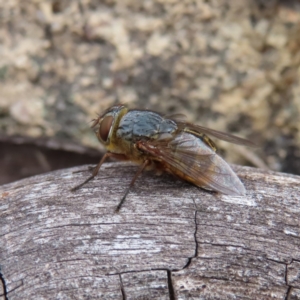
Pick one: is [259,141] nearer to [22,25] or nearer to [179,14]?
[179,14]

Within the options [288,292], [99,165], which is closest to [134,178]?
[99,165]

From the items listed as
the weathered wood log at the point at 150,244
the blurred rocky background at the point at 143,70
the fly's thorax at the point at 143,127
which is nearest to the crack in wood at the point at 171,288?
the weathered wood log at the point at 150,244

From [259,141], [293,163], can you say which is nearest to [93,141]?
[259,141]

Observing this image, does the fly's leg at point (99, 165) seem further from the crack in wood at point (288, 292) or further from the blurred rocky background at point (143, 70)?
the crack in wood at point (288, 292)

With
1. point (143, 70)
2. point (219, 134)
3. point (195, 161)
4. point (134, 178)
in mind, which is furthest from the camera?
point (143, 70)

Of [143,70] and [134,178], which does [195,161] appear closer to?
[134,178]

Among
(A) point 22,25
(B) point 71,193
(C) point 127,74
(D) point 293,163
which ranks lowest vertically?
(D) point 293,163

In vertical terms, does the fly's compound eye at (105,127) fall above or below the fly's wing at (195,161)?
above
